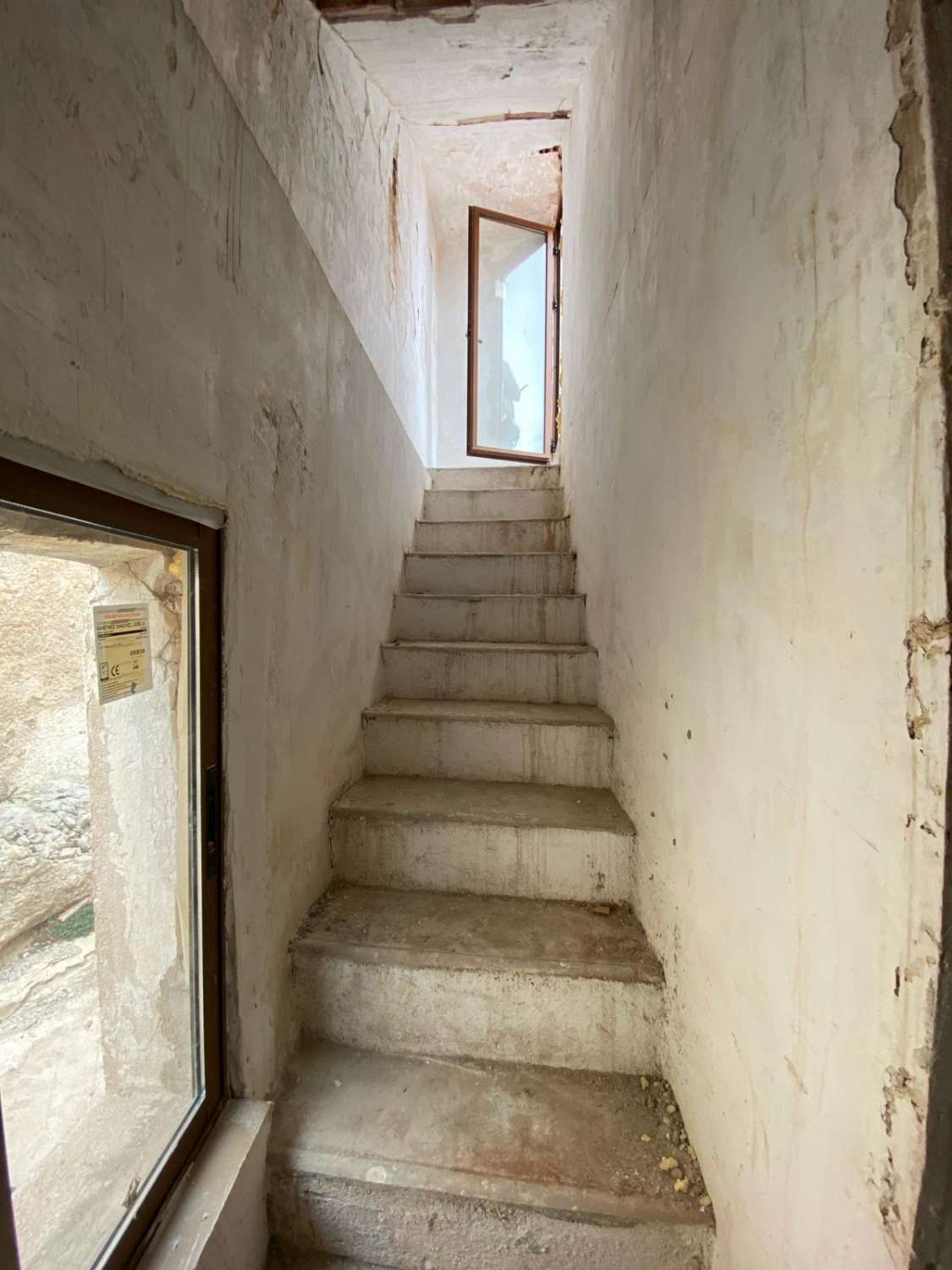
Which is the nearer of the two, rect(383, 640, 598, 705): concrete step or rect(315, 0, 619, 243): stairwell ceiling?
rect(315, 0, 619, 243): stairwell ceiling

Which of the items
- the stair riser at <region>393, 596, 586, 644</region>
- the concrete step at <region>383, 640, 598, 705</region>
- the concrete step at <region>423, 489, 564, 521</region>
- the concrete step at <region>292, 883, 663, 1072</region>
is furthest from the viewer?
the concrete step at <region>423, 489, 564, 521</region>

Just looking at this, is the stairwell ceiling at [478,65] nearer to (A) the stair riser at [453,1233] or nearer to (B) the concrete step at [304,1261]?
(A) the stair riser at [453,1233]

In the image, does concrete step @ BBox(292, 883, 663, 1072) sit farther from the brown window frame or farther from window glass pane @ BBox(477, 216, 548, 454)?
window glass pane @ BBox(477, 216, 548, 454)

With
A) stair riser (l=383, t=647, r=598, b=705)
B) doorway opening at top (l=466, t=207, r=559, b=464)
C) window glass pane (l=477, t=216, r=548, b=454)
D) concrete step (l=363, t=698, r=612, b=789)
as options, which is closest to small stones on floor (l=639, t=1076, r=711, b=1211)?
concrete step (l=363, t=698, r=612, b=789)

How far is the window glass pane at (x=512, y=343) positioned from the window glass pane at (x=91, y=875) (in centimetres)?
350

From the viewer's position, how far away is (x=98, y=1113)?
28.5 inches

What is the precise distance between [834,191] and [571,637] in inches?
66.5

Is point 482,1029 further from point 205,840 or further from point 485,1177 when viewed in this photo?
point 205,840

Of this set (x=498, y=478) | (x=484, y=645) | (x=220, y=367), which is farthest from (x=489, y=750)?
(x=498, y=478)

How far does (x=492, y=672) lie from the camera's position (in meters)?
1.89

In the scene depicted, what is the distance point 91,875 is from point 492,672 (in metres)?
1.34

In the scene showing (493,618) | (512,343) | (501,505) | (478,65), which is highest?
(512,343)

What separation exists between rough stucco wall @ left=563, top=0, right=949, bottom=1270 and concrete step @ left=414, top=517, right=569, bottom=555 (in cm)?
147

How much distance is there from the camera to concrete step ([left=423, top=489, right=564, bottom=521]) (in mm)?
2891
